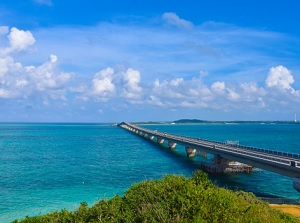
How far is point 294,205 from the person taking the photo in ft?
149

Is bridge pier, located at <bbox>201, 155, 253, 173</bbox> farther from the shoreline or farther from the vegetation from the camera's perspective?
the vegetation

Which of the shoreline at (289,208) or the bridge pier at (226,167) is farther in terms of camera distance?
the bridge pier at (226,167)

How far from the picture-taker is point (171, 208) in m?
24.4

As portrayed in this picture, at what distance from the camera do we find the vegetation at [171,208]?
76.3ft

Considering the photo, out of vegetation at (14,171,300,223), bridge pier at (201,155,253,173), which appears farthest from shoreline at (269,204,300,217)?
bridge pier at (201,155,253,173)

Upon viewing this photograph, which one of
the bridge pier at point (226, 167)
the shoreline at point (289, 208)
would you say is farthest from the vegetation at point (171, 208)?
the bridge pier at point (226, 167)

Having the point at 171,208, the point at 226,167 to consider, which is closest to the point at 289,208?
the point at 171,208

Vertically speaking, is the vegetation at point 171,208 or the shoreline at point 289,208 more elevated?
the vegetation at point 171,208

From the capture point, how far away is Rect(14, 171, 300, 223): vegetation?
76.3 feet

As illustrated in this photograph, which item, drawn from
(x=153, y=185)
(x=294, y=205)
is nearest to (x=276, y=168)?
(x=294, y=205)

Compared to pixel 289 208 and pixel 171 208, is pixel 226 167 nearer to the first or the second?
pixel 289 208

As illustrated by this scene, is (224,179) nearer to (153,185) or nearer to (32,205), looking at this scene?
(32,205)

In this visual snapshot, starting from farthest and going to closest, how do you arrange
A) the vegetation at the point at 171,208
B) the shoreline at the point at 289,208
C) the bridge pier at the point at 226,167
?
the bridge pier at the point at 226,167 → the shoreline at the point at 289,208 → the vegetation at the point at 171,208

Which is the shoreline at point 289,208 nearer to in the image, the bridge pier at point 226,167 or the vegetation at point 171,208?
the vegetation at point 171,208
